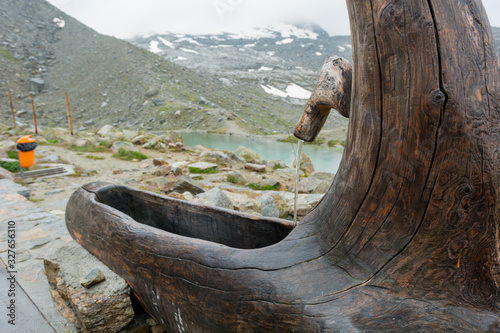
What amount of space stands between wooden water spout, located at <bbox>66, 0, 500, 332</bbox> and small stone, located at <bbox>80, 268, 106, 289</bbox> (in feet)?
3.35

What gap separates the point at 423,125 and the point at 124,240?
6.22 feet

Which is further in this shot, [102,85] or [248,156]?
[102,85]

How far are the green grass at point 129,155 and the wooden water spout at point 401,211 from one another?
Answer: 8.70 metres

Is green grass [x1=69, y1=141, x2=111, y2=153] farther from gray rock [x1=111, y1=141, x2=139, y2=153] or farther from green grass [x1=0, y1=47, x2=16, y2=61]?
green grass [x1=0, y1=47, x2=16, y2=61]

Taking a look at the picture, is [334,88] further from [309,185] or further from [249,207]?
[309,185]

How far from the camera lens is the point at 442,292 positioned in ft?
3.91

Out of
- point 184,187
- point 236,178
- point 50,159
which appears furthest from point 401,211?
point 50,159

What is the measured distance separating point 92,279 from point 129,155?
8.05 m

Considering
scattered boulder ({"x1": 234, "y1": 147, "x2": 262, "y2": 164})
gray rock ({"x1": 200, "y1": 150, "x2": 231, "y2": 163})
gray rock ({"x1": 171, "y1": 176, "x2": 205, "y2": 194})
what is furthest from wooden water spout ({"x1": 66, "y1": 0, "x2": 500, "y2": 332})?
scattered boulder ({"x1": 234, "y1": 147, "x2": 262, "y2": 164})

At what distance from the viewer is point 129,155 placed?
9.86 metres

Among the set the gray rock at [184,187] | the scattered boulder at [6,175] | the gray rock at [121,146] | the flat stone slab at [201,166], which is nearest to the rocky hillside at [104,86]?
the gray rock at [121,146]

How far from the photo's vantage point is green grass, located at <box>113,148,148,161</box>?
9.73 m

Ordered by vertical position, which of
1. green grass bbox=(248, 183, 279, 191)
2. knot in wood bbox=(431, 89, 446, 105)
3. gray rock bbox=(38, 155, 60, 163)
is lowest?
green grass bbox=(248, 183, 279, 191)

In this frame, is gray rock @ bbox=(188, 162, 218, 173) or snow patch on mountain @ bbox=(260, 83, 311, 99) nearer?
gray rock @ bbox=(188, 162, 218, 173)
